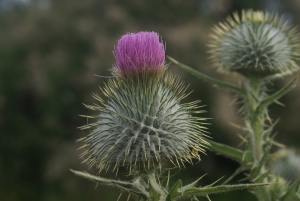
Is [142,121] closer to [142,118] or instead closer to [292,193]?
[142,118]

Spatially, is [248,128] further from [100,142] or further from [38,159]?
[38,159]

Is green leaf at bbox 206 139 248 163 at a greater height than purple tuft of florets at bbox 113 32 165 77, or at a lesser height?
lesser

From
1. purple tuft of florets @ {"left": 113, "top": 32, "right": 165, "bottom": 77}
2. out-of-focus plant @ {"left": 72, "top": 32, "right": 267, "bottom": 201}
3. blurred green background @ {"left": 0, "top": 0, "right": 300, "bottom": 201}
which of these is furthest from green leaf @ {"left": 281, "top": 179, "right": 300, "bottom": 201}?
blurred green background @ {"left": 0, "top": 0, "right": 300, "bottom": 201}

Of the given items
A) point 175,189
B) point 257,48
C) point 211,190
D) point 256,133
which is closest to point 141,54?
point 175,189

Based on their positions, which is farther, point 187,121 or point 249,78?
point 249,78

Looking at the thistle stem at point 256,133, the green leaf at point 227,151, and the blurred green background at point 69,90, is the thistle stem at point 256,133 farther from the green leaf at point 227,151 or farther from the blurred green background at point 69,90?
the blurred green background at point 69,90

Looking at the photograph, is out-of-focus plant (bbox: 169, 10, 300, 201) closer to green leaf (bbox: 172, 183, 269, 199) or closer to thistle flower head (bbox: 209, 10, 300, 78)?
thistle flower head (bbox: 209, 10, 300, 78)

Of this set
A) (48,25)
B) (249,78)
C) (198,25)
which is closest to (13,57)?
(48,25)
